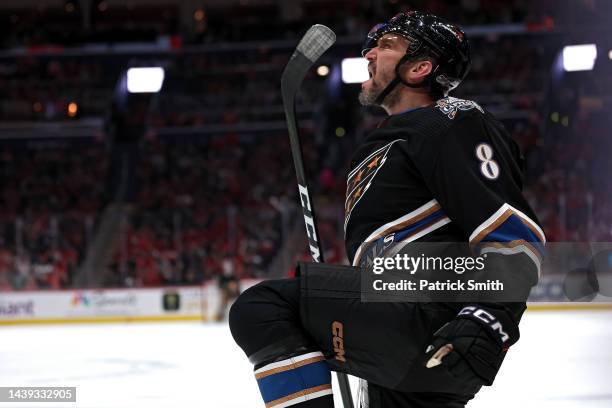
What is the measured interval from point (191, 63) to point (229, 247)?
6639mm

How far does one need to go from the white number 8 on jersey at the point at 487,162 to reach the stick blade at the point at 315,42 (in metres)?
0.58

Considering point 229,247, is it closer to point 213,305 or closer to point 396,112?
point 213,305

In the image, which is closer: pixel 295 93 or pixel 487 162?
pixel 487 162

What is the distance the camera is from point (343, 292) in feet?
4.81

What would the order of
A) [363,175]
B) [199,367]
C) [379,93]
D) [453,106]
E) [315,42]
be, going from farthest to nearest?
[199,367], [315,42], [379,93], [363,175], [453,106]

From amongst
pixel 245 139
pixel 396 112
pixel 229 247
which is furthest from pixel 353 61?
pixel 396 112

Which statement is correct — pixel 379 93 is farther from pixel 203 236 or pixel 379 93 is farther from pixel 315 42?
pixel 203 236

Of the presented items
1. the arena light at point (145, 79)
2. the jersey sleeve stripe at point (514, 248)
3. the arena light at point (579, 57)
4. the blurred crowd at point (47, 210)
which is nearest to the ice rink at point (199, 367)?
the blurred crowd at point (47, 210)

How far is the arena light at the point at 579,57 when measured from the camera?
13515mm

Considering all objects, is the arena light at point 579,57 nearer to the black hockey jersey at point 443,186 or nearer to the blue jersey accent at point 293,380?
the black hockey jersey at point 443,186

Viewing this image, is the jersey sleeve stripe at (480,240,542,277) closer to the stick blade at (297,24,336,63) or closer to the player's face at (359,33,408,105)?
the player's face at (359,33,408,105)

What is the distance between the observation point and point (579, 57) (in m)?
13.7

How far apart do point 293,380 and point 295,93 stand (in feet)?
2.32

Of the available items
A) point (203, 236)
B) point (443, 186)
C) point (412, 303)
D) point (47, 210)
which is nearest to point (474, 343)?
point (412, 303)
